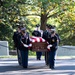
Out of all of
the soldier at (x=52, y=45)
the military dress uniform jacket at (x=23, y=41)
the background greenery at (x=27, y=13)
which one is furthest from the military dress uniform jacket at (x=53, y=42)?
the background greenery at (x=27, y=13)

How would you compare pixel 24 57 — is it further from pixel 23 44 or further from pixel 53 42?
pixel 53 42

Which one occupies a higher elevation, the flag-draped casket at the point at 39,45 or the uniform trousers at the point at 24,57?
the flag-draped casket at the point at 39,45

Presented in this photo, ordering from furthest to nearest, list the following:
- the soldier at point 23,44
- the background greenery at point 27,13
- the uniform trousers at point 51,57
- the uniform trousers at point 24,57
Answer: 1. the background greenery at point 27,13
2. the uniform trousers at point 24,57
3. the soldier at point 23,44
4. the uniform trousers at point 51,57

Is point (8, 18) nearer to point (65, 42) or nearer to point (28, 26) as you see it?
point (28, 26)

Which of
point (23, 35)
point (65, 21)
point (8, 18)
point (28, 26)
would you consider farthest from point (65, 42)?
point (23, 35)

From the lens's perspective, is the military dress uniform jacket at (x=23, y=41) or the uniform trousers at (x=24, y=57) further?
the uniform trousers at (x=24, y=57)

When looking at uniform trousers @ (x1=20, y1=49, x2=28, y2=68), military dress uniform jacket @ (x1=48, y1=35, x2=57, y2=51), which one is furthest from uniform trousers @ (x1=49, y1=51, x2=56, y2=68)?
uniform trousers @ (x1=20, y1=49, x2=28, y2=68)

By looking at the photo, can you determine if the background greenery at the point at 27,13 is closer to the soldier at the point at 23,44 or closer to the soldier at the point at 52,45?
the soldier at the point at 23,44

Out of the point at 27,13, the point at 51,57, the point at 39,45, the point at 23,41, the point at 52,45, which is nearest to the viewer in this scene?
the point at 52,45

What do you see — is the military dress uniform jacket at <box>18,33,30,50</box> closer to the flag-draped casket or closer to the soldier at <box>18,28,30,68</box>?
the soldier at <box>18,28,30,68</box>

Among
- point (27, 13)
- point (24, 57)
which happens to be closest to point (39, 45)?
point (24, 57)

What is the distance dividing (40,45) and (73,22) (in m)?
28.8

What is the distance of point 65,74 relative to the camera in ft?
42.4

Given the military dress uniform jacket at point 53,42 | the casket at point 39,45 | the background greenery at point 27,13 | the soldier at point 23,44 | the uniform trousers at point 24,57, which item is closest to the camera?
the military dress uniform jacket at point 53,42
